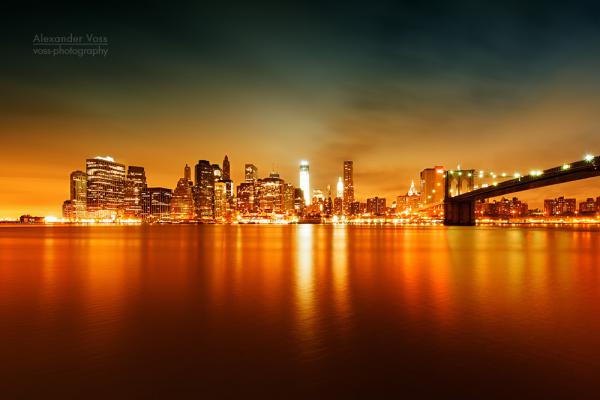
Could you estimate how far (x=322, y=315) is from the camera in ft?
49.3

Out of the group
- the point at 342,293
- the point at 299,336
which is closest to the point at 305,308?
the point at 342,293

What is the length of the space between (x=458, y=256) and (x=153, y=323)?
29181mm

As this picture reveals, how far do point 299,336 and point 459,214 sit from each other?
383ft

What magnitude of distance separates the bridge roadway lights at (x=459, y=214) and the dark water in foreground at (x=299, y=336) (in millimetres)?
98060


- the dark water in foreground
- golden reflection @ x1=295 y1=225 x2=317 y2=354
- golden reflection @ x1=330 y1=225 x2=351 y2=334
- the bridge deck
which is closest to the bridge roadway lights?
the bridge deck

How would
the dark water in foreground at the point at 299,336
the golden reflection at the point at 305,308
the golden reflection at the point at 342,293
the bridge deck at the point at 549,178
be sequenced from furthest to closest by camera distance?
1. the bridge deck at the point at 549,178
2. the golden reflection at the point at 342,293
3. the golden reflection at the point at 305,308
4. the dark water in foreground at the point at 299,336

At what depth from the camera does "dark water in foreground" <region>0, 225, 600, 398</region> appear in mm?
8672

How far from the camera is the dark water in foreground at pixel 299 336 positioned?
867 centimetres

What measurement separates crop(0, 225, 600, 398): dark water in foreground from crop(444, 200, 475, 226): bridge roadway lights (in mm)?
98060

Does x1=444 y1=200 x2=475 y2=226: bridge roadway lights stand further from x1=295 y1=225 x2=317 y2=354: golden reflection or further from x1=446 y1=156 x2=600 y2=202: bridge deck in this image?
x1=295 y1=225 x2=317 y2=354: golden reflection

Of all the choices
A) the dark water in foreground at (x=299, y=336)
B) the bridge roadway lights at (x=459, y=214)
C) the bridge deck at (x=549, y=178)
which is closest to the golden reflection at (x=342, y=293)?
the dark water in foreground at (x=299, y=336)

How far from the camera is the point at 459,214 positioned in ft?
396

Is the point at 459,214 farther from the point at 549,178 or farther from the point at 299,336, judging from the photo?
the point at 299,336

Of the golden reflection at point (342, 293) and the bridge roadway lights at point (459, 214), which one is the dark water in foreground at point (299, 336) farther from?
the bridge roadway lights at point (459, 214)
